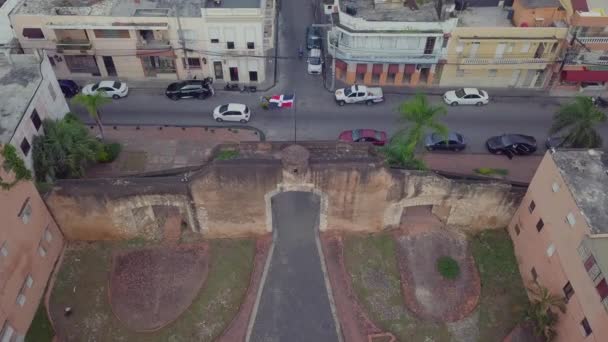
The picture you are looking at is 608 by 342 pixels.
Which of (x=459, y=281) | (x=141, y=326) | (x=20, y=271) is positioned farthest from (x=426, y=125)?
(x=20, y=271)

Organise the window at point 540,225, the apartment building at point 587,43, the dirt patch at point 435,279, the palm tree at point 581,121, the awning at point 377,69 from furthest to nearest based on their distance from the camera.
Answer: the awning at point 377,69 < the apartment building at point 587,43 < the palm tree at point 581,121 < the dirt patch at point 435,279 < the window at point 540,225

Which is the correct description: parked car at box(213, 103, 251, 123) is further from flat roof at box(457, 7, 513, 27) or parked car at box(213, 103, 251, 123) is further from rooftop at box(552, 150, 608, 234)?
rooftop at box(552, 150, 608, 234)

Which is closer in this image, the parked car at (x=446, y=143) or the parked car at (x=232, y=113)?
the parked car at (x=446, y=143)

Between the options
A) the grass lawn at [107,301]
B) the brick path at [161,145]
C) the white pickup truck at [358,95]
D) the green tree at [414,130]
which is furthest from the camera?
the white pickup truck at [358,95]

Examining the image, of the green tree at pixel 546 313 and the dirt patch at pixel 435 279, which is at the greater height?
the green tree at pixel 546 313

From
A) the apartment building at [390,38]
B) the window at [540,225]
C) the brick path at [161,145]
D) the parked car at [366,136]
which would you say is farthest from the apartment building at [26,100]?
the window at [540,225]

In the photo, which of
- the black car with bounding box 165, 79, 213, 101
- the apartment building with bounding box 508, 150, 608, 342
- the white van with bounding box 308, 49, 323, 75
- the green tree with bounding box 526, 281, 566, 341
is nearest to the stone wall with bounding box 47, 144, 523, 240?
the apartment building with bounding box 508, 150, 608, 342

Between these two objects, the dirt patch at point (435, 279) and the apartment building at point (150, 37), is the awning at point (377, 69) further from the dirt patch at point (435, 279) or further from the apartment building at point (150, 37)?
the dirt patch at point (435, 279)

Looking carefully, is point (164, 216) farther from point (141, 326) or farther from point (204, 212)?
point (141, 326)
